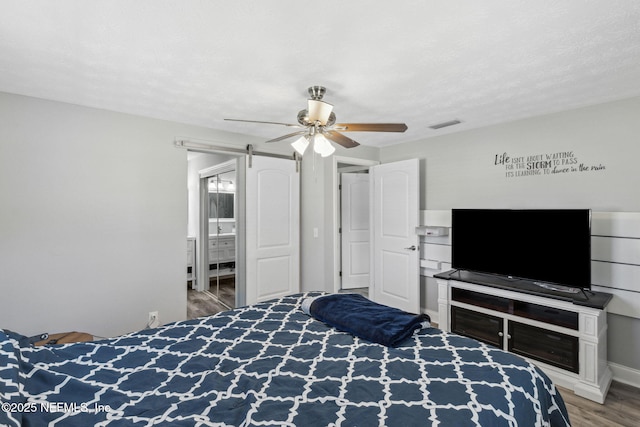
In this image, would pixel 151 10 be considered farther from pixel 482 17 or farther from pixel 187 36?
pixel 482 17

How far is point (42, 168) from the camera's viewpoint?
8.64ft

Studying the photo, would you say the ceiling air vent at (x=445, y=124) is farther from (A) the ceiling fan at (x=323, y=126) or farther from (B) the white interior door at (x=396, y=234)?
(A) the ceiling fan at (x=323, y=126)

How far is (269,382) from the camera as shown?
138 centimetres

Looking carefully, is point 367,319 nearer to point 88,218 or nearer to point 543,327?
point 543,327

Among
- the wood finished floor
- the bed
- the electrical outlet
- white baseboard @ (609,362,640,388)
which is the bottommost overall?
the wood finished floor

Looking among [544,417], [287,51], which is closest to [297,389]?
[544,417]

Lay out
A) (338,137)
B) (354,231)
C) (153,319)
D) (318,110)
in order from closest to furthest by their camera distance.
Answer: (318,110) → (338,137) → (153,319) → (354,231)

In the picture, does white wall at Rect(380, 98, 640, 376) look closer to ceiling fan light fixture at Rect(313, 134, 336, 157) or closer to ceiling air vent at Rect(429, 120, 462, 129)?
ceiling air vent at Rect(429, 120, 462, 129)

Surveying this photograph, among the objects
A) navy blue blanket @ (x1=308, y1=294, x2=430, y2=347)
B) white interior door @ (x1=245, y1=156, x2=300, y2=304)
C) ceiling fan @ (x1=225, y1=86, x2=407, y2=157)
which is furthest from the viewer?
white interior door @ (x1=245, y1=156, x2=300, y2=304)

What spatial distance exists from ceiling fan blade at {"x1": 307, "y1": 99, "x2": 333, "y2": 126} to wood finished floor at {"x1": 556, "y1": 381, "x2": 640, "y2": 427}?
2674 mm

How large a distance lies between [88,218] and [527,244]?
398 centimetres

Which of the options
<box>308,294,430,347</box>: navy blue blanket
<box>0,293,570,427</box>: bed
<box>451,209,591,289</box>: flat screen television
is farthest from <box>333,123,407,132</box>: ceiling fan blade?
<box>451,209,591,289</box>: flat screen television

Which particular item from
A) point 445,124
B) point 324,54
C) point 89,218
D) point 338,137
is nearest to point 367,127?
point 338,137

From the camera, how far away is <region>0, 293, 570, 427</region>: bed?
1141 mm
